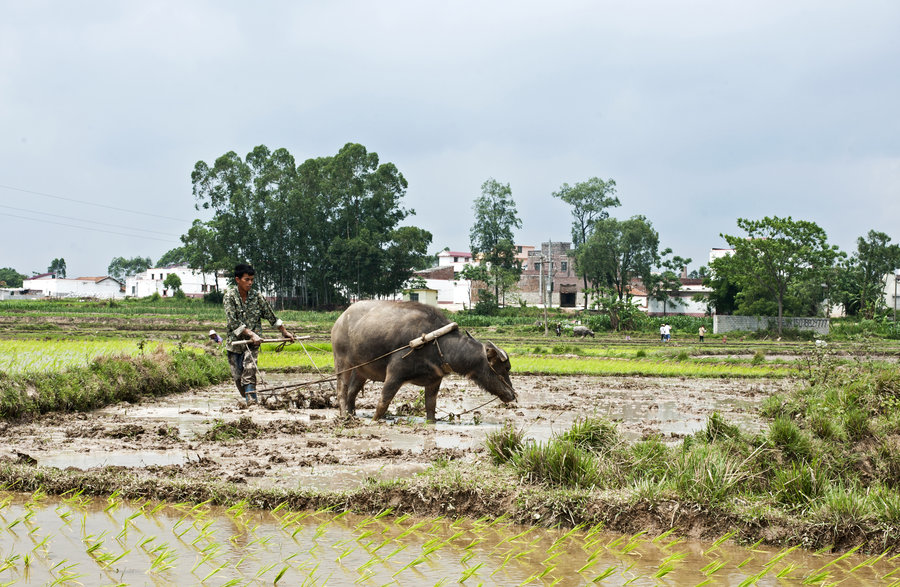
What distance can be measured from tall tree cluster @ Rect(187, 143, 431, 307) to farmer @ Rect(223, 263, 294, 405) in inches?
2040

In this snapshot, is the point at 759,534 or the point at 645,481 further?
the point at 645,481

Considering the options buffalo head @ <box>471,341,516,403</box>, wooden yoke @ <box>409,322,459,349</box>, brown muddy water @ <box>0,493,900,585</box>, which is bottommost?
brown muddy water @ <box>0,493,900,585</box>

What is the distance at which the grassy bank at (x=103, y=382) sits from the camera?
934cm

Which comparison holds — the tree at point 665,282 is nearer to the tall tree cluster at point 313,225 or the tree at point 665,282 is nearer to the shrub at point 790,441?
the tall tree cluster at point 313,225

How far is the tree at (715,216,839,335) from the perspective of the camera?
46.0 meters

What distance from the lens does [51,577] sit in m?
3.94

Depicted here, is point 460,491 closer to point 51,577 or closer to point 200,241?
point 51,577

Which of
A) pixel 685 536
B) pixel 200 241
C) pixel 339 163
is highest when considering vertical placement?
pixel 339 163

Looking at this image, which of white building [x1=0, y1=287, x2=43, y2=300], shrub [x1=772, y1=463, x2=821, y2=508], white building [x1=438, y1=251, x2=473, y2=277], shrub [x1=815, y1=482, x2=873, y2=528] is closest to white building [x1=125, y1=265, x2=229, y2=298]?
white building [x1=0, y1=287, x2=43, y2=300]

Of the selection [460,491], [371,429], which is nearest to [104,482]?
[460,491]

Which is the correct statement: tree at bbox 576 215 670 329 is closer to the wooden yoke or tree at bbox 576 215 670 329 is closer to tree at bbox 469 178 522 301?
tree at bbox 469 178 522 301

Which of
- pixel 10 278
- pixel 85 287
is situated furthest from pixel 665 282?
pixel 10 278

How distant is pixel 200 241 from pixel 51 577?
219 ft

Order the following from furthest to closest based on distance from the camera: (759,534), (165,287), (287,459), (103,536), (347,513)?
Answer: (165,287) → (287,459) → (347,513) → (759,534) → (103,536)
